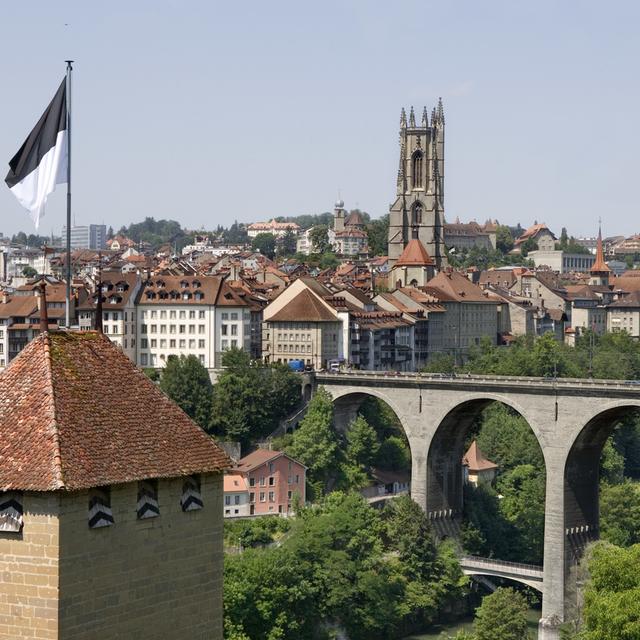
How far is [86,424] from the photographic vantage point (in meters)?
14.0

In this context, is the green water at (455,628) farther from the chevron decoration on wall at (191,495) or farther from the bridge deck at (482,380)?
the chevron decoration on wall at (191,495)

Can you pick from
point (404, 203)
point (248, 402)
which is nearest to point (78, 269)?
point (404, 203)

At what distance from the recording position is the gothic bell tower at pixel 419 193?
6329 inches

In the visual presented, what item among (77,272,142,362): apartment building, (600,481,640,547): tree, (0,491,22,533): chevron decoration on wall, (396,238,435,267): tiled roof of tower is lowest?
(600,481,640,547): tree

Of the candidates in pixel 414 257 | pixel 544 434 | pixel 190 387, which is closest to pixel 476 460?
pixel 544 434

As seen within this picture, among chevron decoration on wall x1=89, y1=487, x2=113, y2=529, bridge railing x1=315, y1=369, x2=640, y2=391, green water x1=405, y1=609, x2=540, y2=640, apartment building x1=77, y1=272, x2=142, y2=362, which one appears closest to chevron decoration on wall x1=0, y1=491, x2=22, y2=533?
chevron decoration on wall x1=89, y1=487, x2=113, y2=529

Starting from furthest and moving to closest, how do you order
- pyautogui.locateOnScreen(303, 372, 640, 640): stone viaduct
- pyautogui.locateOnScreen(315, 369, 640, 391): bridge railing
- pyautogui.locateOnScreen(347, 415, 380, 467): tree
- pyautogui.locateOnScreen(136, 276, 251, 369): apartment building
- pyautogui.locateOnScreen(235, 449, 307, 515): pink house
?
1. pyautogui.locateOnScreen(136, 276, 251, 369): apartment building
2. pyautogui.locateOnScreen(347, 415, 380, 467): tree
3. pyautogui.locateOnScreen(235, 449, 307, 515): pink house
4. pyautogui.locateOnScreen(315, 369, 640, 391): bridge railing
5. pyautogui.locateOnScreen(303, 372, 640, 640): stone viaduct

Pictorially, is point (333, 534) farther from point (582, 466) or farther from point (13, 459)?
point (13, 459)

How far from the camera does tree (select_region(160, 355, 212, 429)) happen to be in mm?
86750

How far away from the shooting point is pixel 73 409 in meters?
14.0

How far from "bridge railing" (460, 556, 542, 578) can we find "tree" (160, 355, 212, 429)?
17.1m

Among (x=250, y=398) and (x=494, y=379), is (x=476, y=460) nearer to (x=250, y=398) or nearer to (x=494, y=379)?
(x=494, y=379)

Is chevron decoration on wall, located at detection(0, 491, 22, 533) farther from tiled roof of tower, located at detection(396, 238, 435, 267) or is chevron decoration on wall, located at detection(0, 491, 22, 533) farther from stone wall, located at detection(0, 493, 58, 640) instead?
tiled roof of tower, located at detection(396, 238, 435, 267)

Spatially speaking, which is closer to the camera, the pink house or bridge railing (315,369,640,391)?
bridge railing (315,369,640,391)
